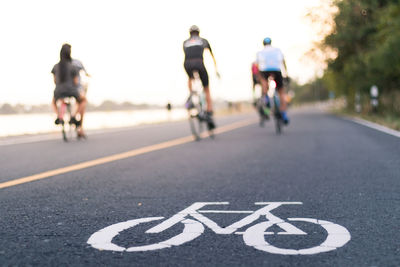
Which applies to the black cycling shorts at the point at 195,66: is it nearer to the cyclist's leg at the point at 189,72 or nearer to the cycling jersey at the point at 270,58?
the cyclist's leg at the point at 189,72

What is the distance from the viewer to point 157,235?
3.62m

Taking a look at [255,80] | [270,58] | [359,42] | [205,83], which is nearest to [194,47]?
[205,83]

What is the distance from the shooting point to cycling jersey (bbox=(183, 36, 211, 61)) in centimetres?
1118

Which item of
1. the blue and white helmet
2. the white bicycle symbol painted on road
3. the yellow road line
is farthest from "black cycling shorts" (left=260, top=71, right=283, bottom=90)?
the white bicycle symbol painted on road

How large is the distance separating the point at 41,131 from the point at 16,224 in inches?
521

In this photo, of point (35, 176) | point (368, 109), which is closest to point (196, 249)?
point (35, 176)

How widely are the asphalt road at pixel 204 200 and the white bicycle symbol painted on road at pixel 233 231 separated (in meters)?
0.04

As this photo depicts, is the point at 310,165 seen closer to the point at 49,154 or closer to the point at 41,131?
the point at 49,154

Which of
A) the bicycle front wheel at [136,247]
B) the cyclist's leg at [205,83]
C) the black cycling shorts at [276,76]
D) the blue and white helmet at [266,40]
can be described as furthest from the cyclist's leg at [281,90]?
the bicycle front wheel at [136,247]

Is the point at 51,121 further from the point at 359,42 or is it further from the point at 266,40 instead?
the point at 359,42

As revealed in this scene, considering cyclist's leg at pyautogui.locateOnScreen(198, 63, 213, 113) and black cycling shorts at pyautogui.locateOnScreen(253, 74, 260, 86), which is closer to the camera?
cyclist's leg at pyautogui.locateOnScreen(198, 63, 213, 113)

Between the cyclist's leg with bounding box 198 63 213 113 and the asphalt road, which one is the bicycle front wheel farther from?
the cyclist's leg with bounding box 198 63 213 113

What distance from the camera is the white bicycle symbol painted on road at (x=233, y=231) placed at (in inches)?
130

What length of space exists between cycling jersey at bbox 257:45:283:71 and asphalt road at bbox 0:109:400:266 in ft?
12.5
